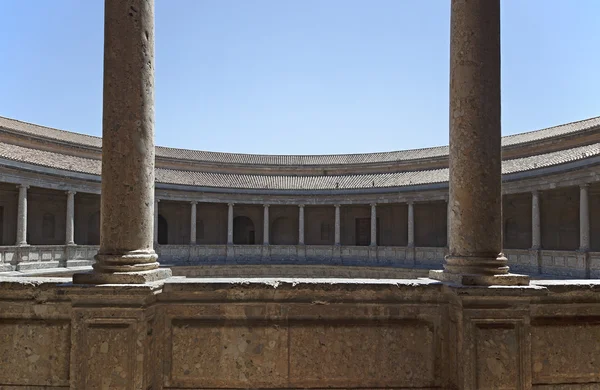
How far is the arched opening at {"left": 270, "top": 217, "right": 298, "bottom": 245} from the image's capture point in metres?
36.3

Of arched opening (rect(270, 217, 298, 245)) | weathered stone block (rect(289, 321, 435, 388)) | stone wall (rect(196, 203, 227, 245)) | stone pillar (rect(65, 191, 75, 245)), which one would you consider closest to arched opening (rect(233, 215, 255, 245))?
stone wall (rect(196, 203, 227, 245))

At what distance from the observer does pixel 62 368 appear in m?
4.65

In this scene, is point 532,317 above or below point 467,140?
below

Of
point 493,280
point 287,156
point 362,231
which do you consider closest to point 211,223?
point 287,156

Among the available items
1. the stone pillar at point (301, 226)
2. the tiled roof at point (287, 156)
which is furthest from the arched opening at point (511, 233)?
the stone pillar at point (301, 226)

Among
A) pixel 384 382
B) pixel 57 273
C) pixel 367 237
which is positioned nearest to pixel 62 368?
pixel 384 382

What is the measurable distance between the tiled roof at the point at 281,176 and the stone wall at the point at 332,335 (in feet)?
71.8

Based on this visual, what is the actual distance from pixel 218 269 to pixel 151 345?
78.7 ft

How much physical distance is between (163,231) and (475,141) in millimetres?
31737

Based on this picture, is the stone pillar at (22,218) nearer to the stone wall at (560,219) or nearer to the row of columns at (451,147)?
the row of columns at (451,147)

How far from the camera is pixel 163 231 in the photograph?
33.7 metres

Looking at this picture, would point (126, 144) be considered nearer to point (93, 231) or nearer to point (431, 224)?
point (93, 231)

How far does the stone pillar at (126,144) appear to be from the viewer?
192 inches

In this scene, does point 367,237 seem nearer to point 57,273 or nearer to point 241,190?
point 241,190
